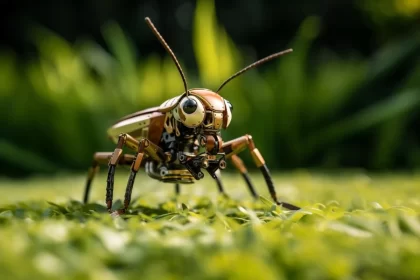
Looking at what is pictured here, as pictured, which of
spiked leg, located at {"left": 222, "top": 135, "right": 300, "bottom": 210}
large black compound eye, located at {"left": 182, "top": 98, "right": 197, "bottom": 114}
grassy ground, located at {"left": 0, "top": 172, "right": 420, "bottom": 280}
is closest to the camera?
grassy ground, located at {"left": 0, "top": 172, "right": 420, "bottom": 280}

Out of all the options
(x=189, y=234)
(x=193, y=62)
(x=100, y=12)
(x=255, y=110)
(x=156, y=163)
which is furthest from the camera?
(x=100, y=12)

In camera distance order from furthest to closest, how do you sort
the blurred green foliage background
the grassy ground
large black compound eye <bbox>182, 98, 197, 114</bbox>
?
1. the blurred green foliage background
2. large black compound eye <bbox>182, 98, 197, 114</bbox>
3. the grassy ground

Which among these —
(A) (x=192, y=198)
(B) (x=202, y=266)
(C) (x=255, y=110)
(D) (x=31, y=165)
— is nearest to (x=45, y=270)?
(B) (x=202, y=266)

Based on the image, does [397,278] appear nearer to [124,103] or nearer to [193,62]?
[124,103]

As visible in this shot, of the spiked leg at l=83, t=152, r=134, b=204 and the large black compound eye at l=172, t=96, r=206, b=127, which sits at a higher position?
the large black compound eye at l=172, t=96, r=206, b=127

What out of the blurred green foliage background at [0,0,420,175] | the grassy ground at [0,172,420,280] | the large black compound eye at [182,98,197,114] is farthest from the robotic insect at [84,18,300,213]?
the blurred green foliage background at [0,0,420,175]

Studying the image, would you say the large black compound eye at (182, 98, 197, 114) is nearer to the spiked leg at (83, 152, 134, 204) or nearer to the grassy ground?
the spiked leg at (83, 152, 134, 204)

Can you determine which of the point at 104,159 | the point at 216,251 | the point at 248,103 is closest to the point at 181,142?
the point at 104,159

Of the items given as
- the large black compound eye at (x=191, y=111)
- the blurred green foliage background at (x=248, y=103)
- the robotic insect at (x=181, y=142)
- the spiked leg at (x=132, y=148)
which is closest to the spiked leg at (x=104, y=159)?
the robotic insect at (x=181, y=142)
